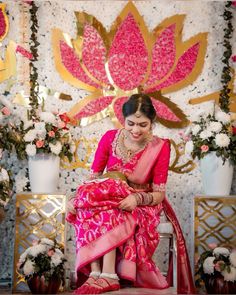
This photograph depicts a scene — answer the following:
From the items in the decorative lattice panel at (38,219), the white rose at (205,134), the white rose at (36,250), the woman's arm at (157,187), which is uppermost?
the white rose at (205,134)

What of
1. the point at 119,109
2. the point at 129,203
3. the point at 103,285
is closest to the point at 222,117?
the point at 119,109

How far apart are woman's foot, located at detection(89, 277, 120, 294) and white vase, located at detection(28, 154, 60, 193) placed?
1.37 m

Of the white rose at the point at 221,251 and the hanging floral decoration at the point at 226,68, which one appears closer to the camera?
the white rose at the point at 221,251

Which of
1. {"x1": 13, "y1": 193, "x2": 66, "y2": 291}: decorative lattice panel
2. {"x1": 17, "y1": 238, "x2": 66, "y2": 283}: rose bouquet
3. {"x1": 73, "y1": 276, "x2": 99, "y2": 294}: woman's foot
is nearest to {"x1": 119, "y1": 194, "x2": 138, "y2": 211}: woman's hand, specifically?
{"x1": 73, "y1": 276, "x2": 99, "y2": 294}: woman's foot

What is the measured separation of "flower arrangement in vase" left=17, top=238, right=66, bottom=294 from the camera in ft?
13.8

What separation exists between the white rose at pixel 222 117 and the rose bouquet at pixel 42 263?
1.76m

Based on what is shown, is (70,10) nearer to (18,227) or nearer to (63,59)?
(63,59)

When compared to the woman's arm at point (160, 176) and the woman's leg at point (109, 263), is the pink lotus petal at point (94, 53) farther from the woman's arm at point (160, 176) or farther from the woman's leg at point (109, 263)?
the woman's leg at point (109, 263)

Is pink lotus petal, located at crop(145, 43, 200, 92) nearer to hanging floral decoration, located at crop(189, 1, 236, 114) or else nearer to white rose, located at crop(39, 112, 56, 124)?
hanging floral decoration, located at crop(189, 1, 236, 114)

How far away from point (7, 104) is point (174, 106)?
1521 mm

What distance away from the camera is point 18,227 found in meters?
4.82

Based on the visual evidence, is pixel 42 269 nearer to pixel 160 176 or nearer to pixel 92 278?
pixel 92 278

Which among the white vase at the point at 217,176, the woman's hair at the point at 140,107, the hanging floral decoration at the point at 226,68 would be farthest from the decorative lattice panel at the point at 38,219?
the hanging floral decoration at the point at 226,68

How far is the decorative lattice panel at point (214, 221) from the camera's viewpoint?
190 inches
